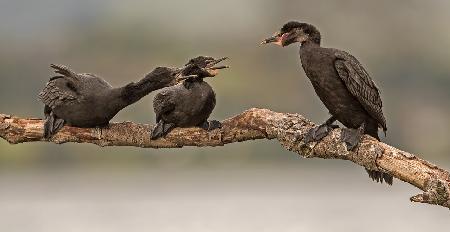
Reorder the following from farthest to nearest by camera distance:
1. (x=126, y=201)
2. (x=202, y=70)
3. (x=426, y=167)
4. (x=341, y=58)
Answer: (x=126, y=201)
(x=202, y=70)
(x=341, y=58)
(x=426, y=167)

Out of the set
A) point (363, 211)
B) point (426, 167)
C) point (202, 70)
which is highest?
point (363, 211)

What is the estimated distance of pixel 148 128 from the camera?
11602 millimetres

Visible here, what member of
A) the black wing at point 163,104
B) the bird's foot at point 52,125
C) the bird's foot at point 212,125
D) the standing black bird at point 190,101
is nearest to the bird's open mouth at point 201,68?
the standing black bird at point 190,101

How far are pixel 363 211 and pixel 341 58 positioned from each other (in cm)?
4943

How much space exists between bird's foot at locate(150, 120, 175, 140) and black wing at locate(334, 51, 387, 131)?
202 centimetres

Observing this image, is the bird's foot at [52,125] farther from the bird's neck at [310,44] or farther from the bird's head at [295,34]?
the bird's neck at [310,44]

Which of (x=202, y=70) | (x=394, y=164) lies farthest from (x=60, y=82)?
(x=394, y=164)

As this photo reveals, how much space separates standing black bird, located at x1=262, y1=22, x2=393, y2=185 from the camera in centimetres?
1072

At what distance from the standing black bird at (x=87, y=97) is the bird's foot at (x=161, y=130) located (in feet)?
1.30

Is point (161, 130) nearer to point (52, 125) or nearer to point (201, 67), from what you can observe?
point (201, 67)

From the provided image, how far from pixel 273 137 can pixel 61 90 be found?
273cm

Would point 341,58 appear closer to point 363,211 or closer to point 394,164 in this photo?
point 394,164

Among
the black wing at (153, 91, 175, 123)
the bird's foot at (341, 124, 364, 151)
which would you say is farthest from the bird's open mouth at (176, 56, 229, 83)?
the bird's foot at (341, 124, 364, 151)

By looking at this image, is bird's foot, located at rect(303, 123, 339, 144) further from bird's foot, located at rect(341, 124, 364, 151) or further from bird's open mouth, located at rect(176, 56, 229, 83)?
bird's open mouth, located at rect(176, 56, 229, 83)
